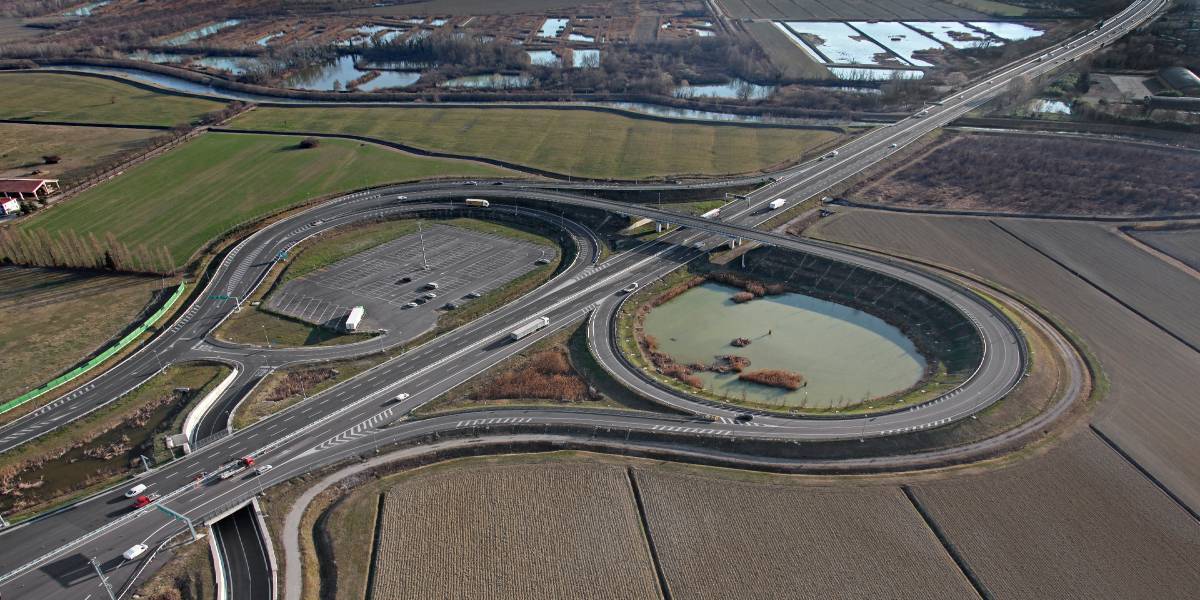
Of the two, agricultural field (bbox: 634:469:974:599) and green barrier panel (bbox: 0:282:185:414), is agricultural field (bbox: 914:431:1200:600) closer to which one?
agricultural field (bbox: 634:469:974:599)

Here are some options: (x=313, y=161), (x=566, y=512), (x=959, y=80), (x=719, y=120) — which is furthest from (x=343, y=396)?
(x=959, y=80)

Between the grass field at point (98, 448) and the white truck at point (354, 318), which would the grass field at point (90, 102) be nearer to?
the white truck at point (354, 318)

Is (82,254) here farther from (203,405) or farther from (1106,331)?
(1106,331)

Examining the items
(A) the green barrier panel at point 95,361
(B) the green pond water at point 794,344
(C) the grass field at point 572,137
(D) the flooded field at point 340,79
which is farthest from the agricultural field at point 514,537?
(D) the flooded field at point 340,79

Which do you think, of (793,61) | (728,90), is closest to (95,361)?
(728,90)

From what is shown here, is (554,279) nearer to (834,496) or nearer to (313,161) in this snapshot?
(834,496)

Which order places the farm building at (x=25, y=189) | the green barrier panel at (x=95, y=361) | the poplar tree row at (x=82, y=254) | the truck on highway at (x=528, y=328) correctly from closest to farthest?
the green barrier panel at (x=95, y=361), the truck on highway at (x=528, y=328), the poplar tree row at (x=82, y=254), the farm building at (x=25, y=189)

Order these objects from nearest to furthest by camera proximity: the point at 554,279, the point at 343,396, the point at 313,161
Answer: the point at 343,396, the point at 554,279, the point at 313,161
